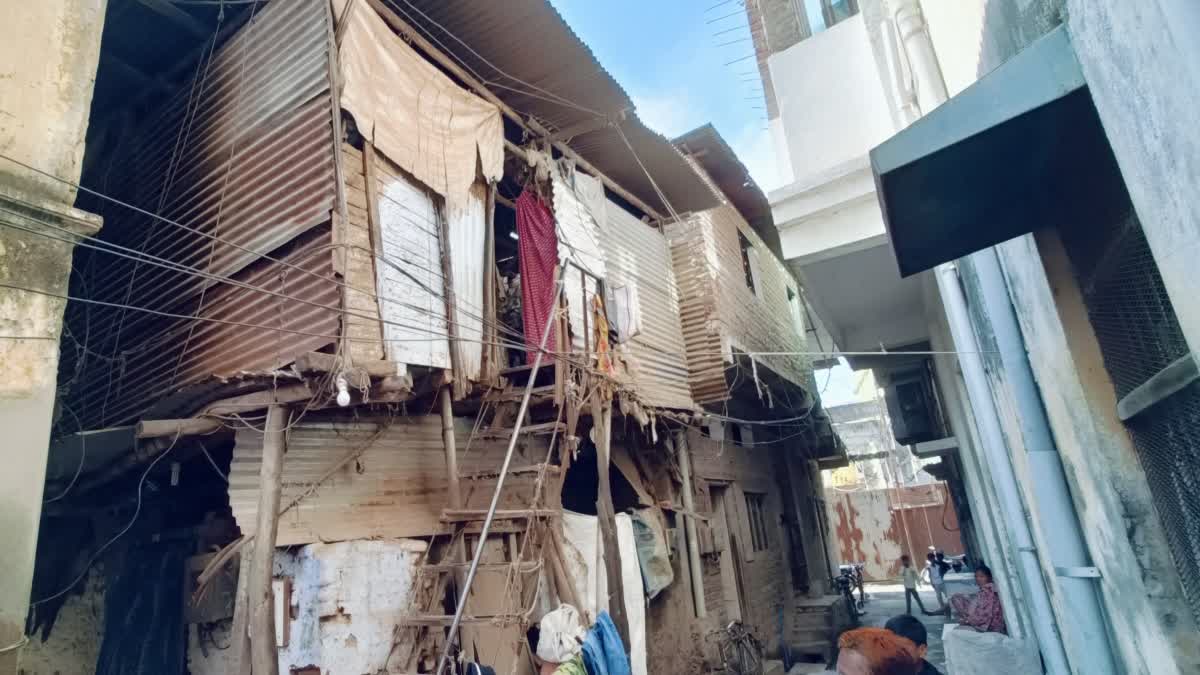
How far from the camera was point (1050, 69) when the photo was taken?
6.97 ft

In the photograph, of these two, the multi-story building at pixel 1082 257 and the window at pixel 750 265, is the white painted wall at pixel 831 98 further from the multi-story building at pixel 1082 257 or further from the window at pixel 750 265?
the window at pixel 750 265

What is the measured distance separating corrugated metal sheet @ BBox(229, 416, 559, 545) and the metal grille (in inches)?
246

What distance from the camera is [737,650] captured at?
12.1 metres

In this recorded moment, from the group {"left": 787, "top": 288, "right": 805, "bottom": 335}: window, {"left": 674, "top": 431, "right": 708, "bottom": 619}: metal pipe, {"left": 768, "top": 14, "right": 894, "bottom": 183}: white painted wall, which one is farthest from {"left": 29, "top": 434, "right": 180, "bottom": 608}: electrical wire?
{"left": 787, "top": 288, "right": 805, "bottom": 335}: window

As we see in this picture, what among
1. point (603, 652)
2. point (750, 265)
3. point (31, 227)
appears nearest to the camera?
point (31, 227)

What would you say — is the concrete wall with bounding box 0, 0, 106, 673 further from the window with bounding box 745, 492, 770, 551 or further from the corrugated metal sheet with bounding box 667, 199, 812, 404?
the window with bounding box 745, 492, 770, 551

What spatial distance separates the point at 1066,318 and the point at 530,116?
8.17 metres

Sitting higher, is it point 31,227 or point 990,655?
point 31,227

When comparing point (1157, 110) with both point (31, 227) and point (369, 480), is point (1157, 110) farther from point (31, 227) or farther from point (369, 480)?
point (369, 480)

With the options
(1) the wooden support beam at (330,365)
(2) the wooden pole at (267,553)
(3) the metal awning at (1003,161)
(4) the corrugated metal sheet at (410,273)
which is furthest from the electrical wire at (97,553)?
(3) the metal awning at (1003,161)

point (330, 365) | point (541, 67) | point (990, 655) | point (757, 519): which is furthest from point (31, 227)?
point (757, 519)

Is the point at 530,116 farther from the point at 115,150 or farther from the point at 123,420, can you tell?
the point at 123,420

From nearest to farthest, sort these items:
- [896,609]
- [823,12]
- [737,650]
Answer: [823,12] < [737,650] < [896,609]

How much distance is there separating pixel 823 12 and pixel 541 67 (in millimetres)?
3881
